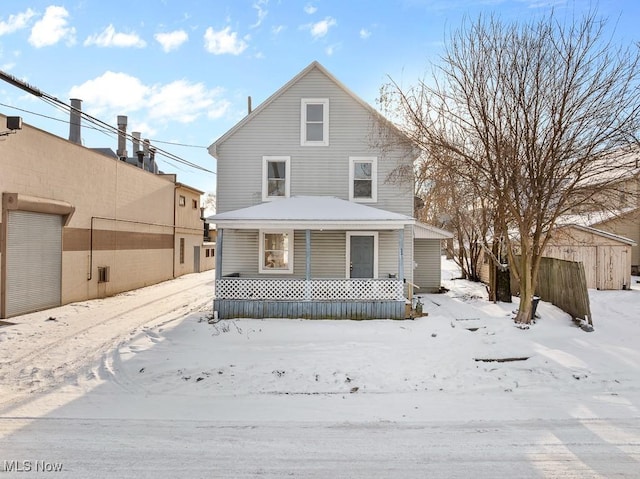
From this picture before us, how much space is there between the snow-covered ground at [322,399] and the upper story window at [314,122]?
7086 millimetres

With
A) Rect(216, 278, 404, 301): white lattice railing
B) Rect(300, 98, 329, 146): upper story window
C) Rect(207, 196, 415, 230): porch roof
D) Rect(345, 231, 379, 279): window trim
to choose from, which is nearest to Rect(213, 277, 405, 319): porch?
Rect(216, 278, 404, 301): white lattice railing

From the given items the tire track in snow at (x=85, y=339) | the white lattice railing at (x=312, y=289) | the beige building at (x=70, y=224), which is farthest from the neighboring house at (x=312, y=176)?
the beige building at (x=70, y=224)

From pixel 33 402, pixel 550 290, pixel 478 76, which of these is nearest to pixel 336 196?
pixel 478 76

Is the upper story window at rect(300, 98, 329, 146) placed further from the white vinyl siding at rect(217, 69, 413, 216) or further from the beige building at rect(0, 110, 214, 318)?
the beige building at rect(0, 110, 214, 318)

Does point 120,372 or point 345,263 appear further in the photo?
point 345,263

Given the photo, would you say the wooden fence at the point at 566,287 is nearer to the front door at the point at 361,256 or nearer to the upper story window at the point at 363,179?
the front door at the point at 361,256

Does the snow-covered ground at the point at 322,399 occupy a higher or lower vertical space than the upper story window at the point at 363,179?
→ lower

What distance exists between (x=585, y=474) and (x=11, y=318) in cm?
1472

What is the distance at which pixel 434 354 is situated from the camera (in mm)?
8039

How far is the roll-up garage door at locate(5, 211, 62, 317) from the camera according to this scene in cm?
1161

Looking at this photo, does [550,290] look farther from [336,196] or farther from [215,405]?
[215,405]

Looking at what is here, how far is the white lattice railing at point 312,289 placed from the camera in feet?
38.4

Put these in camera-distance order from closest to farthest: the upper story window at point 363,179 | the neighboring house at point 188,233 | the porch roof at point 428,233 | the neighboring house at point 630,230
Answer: the upper story window at point 363,179
the porch roof at point 428,233
the neighboring house at point 630,230
the neighboring house at point 188,233

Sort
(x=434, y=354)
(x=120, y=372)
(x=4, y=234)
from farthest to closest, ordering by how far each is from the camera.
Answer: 1. (x=4, y=234)
2. (x=434, y=354)
3. (x=120, y=372)
